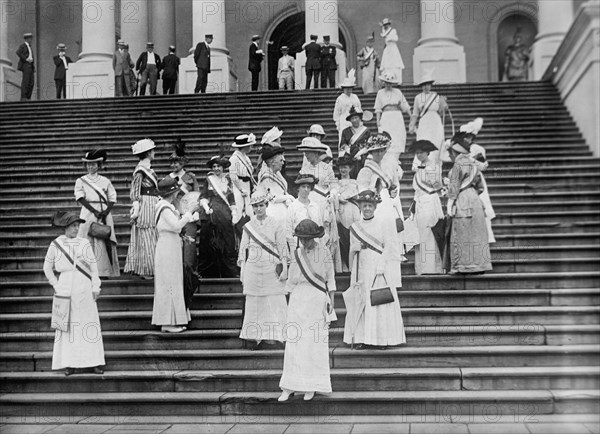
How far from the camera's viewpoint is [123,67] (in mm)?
24016

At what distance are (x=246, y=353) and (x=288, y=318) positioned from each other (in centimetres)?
98

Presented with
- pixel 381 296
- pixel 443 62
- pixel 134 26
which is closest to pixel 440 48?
pixel 443 62

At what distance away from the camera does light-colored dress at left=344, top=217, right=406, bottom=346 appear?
31.9 feet

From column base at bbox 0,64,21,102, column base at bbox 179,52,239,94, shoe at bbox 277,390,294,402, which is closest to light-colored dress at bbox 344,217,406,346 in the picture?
shoe at bbox 277,390,294,402

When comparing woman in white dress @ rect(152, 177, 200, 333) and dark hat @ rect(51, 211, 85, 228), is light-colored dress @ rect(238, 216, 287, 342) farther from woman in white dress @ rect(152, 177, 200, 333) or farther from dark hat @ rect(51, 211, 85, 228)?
dark hat @ rect(51, 211, 85, 228)

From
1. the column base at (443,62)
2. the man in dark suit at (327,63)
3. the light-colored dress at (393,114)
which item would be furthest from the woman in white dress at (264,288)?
the column base at (443,62)

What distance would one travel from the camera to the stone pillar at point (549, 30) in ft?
72.6

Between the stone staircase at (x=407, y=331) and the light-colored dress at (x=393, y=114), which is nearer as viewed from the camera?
the stone staircase at (x=407, y=331)

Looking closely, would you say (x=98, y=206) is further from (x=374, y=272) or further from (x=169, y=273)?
(x=374, y=272)

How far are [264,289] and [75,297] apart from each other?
1985 mm

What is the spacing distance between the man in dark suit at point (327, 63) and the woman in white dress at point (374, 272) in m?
12.5

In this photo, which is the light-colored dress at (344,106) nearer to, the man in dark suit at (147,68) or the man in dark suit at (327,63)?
the man in dark suit at (327,63)

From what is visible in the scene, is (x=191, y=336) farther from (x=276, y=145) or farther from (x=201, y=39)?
(x=201, y=39)

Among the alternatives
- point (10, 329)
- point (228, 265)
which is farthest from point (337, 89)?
point (10, 329)
